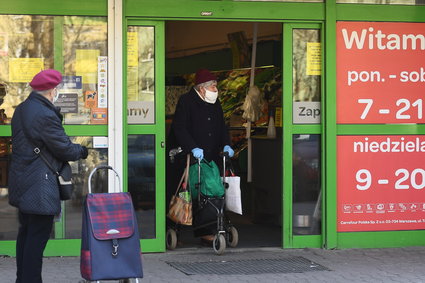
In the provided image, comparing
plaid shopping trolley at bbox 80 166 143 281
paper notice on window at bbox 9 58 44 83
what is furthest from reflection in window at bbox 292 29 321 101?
plaid shopping trolley at bbox 80 166 143 281

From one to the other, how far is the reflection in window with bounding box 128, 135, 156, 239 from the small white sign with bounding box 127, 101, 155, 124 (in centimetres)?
16

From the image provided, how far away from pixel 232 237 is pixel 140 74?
6.75 ft

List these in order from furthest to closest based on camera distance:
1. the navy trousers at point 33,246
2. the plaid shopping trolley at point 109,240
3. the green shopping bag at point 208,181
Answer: the green shopping bag at point 208,181 < the navy trousers at point 33,246 < the plaid shopping trolley at point 109,240

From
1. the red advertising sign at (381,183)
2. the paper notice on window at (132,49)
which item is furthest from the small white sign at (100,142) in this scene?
the red advertising sign at (381,183)

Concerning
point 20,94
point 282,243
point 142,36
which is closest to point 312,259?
point 282,243

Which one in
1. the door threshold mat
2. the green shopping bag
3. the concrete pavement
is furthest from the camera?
the green shopping bag

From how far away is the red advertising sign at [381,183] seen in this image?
351 inches

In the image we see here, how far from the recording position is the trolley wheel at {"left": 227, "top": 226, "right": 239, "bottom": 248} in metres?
9.03

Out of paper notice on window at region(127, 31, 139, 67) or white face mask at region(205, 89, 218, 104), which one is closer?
paper notice on window at region(127, 31, 139, 67)

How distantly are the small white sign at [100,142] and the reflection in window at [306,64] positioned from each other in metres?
2.07

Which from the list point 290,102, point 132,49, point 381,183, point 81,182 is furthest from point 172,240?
point 381,183

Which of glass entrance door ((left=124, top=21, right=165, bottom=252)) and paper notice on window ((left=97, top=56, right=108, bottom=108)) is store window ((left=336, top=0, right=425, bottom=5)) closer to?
glass entrance door ((left=124, top=21, right=165, bottom=252))

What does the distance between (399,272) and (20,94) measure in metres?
4.10

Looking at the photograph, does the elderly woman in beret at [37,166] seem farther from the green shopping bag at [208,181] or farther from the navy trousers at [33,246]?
the green shopping bag at [208,181]
